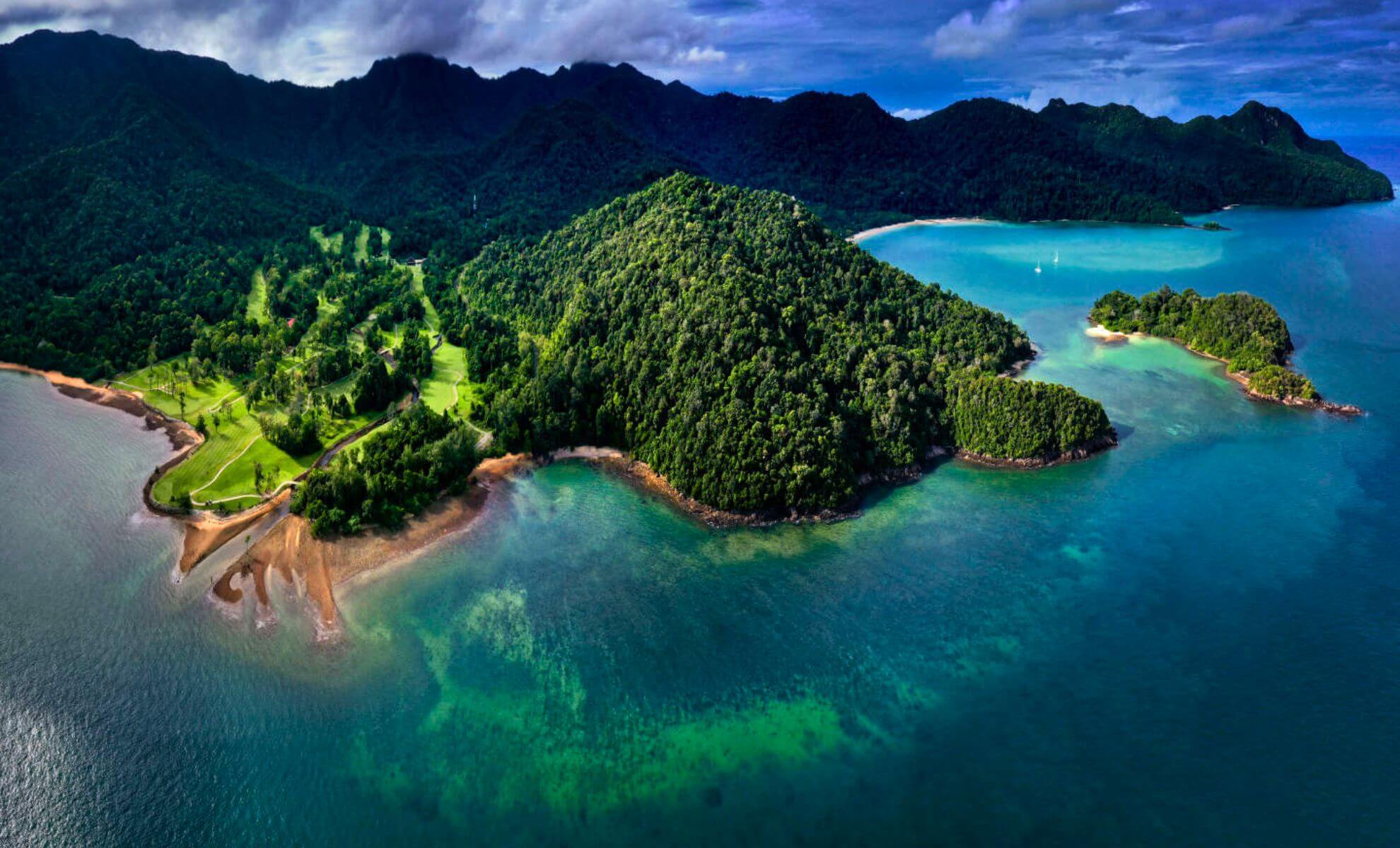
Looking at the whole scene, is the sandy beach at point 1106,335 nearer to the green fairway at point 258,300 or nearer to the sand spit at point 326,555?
the sand spit at point 326,555

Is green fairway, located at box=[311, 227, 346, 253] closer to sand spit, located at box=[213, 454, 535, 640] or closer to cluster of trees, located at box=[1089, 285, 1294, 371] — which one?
sand spit, located at box=[213, 454, 535, 640]

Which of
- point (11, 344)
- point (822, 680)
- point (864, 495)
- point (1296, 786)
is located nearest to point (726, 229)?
point (864, 495)

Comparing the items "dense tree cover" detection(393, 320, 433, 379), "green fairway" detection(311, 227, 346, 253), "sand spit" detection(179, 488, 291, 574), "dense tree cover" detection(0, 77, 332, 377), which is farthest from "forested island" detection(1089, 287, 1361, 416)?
"green fairway" detection(311, 227, 346, 253)

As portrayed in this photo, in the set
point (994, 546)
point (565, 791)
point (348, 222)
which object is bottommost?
point (565, 791)

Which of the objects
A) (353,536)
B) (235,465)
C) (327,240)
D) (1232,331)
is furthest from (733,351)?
(327,240)

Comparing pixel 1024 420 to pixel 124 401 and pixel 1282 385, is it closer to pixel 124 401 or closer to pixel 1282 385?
pixel 1282 385

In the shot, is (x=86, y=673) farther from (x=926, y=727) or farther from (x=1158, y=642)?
(x=1158, y=642)
